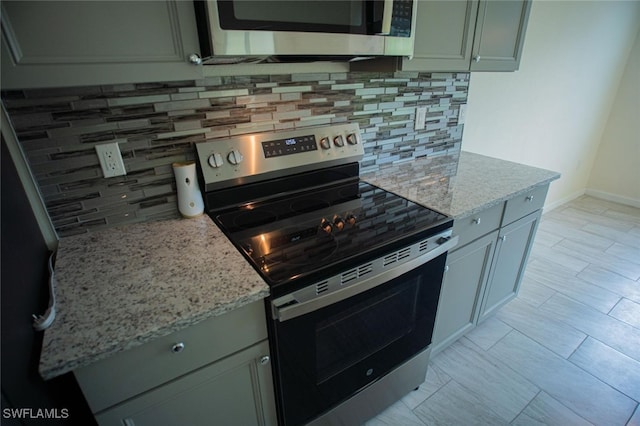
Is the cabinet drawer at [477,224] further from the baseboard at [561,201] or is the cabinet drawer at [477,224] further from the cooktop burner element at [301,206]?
the baseboard at [561,201]

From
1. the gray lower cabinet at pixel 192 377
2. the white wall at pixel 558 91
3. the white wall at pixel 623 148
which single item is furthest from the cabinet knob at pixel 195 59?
the white wall at pixel 623 148

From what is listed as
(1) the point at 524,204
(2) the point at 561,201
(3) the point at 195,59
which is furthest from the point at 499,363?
(2) the point at 561,201

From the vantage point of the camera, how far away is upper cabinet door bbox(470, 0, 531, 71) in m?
1.42

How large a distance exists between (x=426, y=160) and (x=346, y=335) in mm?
1218

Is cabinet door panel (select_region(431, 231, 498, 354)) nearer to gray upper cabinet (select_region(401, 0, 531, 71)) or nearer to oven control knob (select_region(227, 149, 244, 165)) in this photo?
gray upper cabinet (select_region(401, 0, 531, 71))

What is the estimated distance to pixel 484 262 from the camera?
1.63m

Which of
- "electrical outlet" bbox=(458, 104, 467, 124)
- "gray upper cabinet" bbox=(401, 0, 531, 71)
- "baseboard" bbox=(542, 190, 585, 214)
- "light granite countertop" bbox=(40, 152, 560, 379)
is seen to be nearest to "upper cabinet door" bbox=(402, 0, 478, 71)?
"gray upper cabinet" bbox=(401, 0, 531, 71)

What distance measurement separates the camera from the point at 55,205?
109 centimetres

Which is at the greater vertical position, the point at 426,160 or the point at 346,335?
the point at 426,160

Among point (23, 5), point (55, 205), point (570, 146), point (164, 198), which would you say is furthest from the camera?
point (570, 146)

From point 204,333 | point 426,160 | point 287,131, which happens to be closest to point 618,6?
point 426,160

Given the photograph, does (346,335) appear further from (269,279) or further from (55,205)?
(55,205)

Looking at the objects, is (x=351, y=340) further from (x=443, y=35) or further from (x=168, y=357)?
(x=443, y=35)

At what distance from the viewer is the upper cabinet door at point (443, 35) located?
1.25 m
